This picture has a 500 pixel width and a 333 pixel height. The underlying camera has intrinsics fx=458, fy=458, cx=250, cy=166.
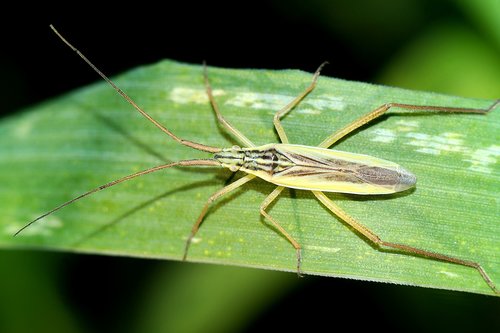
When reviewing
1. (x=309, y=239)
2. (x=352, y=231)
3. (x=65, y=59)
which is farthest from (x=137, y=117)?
(x=352, y=231)

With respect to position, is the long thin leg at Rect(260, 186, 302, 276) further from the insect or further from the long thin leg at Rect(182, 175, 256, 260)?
the long thin leg at Rect(182, 175, 256, 260)

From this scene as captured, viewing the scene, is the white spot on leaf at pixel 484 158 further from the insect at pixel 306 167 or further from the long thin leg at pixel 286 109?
the long thin leg at pixel 286 109

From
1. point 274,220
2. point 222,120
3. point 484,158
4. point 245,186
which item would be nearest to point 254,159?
point 245,186

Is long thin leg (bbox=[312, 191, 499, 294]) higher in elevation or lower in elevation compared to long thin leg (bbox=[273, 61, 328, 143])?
lower

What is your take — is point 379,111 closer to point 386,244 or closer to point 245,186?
point 386,244

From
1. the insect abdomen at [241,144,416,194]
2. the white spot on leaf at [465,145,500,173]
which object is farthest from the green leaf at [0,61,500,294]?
the insect abdomen at [241,144,416,194]

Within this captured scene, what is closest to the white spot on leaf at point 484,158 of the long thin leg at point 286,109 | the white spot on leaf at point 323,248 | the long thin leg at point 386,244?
the long thin leg at point 386,244
